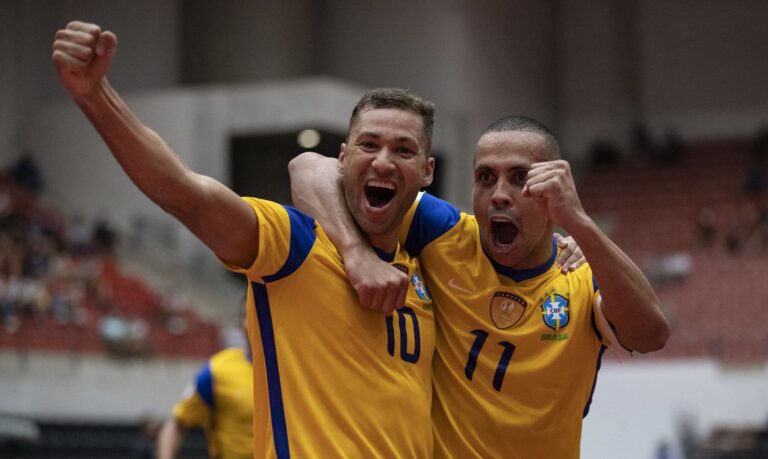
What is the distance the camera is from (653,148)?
101 ft

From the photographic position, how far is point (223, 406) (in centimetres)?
866

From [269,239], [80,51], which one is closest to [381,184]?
[269,239]

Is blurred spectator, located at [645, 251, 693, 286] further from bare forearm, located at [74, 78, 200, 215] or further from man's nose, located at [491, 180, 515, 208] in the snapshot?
bare forearm, located at [74, 78, 200, 215]

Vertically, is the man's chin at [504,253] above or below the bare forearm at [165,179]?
below

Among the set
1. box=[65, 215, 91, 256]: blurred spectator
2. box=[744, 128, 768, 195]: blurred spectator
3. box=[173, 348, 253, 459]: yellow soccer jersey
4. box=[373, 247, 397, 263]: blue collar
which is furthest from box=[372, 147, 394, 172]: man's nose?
box=[744, 128, 768, 195]: blurred spectator

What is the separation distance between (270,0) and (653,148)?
392 inches

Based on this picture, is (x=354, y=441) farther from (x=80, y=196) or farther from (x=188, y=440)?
(x=80, y=196)

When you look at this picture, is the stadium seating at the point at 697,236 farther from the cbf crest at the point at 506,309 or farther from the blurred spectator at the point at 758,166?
the cbf crest at the point at 506,309

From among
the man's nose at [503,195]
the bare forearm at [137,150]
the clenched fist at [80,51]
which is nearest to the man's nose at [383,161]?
the man's nose at [503,195]

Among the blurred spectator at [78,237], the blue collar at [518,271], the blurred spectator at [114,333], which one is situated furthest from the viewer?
the blurred spectator at [78,237]

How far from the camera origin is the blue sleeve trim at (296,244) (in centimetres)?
404

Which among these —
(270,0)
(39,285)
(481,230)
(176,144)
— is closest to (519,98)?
(270,0)

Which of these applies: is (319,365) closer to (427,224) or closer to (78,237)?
(427,224)

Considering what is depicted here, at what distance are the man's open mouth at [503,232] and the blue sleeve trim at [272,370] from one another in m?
0.96
